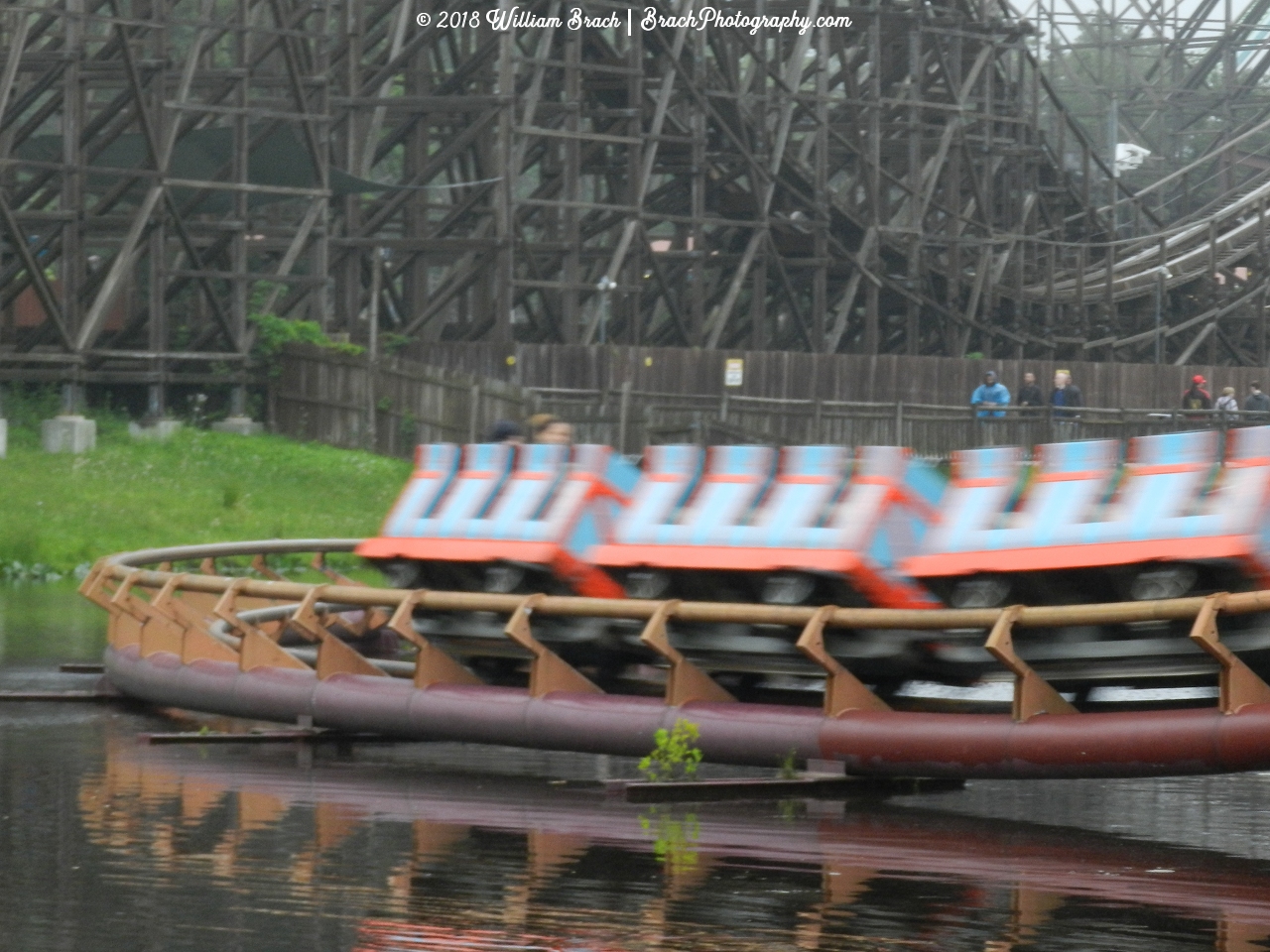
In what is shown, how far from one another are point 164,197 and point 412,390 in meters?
4.88

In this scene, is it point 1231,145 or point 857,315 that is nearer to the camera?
point 857,315

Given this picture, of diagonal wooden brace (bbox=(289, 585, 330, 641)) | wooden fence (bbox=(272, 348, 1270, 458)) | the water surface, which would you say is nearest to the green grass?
wooden fence (bbox=(272, 348, 1270, 458))

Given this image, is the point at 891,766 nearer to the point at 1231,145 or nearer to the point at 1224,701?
the point at 1224,701

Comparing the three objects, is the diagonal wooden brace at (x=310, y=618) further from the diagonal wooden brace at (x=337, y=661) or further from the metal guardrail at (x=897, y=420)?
the metal guardrail at (x=897, y=420)

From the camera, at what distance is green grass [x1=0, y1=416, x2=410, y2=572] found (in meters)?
29.4

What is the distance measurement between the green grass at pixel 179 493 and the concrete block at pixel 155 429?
0.21 m

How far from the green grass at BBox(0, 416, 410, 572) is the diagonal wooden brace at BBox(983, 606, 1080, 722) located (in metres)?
18.6

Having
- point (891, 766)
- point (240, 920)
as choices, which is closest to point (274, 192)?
point (891, 766)

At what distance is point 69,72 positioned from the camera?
35.9 meters

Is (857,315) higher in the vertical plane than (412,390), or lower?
higher

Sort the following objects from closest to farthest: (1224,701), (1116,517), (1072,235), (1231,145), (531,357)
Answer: (1224,701), (1116,517), (531,357), (1072,235), (1231,145)

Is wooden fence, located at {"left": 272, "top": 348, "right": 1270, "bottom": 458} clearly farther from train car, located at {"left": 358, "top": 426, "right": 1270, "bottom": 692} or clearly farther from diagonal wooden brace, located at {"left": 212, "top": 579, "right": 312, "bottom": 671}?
train car, located at {"left": 358, "top": 426, "right": 1270, "bottom": 692}

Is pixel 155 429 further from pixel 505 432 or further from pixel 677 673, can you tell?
pixel 677 673

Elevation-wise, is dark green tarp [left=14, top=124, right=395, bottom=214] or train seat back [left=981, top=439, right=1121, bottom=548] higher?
dark green tarp [left=14, top=124, right=395, bottom=214]
